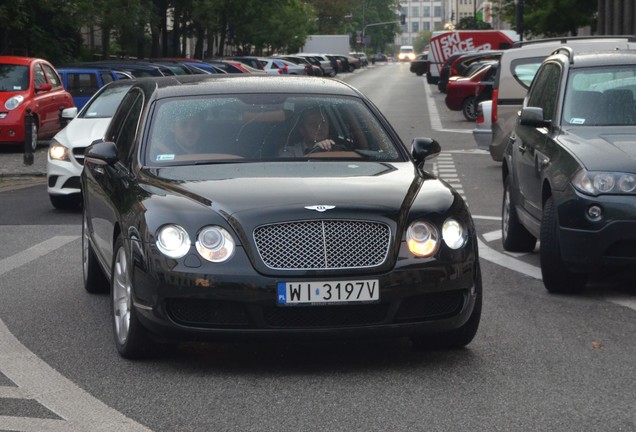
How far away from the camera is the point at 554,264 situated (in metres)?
9.19

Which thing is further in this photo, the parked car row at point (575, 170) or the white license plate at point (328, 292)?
the parked car row at point (575, 170)

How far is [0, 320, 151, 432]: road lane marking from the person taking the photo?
5.72 metres

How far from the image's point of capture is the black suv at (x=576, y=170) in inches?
348

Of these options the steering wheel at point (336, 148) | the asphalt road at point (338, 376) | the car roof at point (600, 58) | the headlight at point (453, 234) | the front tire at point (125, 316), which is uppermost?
the car roof at point (600, 58)

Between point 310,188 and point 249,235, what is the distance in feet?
1.67

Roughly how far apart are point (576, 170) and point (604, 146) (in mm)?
382

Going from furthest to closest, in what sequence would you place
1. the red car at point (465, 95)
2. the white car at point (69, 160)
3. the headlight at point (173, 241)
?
the red car at point (465, 95) → the white car at point (69, 160) → the headlight at point (173, 241)

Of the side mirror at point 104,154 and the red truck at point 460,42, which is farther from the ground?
the side mirror at point 104,154

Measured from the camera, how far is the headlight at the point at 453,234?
6836 mm

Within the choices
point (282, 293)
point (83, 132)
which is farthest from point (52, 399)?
point (83, 132)

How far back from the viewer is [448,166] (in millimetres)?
22109

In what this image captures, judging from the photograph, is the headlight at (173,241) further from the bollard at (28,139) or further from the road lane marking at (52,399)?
the bollard at (28,139)

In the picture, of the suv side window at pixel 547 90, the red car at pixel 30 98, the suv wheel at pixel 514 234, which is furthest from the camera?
the red car at pixel 30 98

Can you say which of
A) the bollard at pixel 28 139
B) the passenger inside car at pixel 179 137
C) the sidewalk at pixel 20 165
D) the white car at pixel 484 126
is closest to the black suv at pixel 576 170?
the passenger inside car at pixel 179 137
